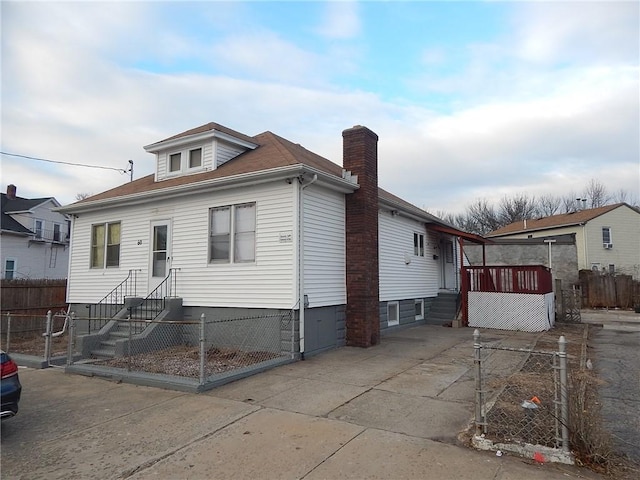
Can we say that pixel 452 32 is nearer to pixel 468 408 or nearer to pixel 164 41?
pixel 164 41

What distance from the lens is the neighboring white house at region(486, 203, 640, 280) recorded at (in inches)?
1235

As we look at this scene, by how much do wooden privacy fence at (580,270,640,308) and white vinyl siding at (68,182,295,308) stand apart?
82.1ft

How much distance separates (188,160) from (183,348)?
5.48m

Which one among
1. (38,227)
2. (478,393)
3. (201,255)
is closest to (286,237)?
(201,255)

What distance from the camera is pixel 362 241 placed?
35.1 feet

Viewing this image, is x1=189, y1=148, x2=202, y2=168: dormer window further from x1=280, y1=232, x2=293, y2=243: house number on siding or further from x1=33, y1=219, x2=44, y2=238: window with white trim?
x1=33, y1=219, x2=44, y2=238: window with white trim

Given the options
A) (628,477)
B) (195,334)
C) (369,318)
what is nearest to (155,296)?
(195,334)

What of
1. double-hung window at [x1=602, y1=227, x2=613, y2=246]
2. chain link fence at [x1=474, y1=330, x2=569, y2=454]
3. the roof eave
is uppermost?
the roof eave

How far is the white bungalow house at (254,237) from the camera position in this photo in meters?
9.52

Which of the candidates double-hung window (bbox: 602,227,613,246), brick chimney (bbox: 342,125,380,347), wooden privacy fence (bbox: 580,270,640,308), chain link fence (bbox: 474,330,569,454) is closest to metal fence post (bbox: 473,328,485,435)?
chain link fence (bbox: 474,330,569,454)

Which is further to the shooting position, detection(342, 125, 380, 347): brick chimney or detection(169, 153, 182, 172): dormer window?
detection(169, 153, 182, 172): dormer window

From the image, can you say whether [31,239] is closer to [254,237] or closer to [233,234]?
[233,234]

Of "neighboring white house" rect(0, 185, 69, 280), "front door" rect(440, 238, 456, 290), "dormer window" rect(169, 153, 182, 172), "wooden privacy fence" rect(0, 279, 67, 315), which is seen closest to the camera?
"dormer window" rect(169, 153, 182, 172)

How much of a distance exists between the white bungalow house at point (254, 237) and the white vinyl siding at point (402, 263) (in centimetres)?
8
